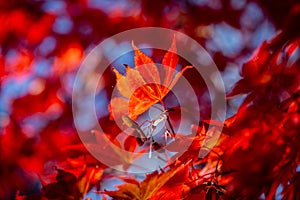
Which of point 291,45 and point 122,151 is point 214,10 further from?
point 122,151

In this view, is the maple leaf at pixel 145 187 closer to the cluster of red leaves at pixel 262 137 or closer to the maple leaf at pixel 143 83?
the cluster of red leaves at pixel 262 137

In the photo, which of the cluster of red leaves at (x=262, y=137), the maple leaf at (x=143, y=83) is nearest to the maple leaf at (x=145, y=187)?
the cluster of red leaves at (x=262, y=137)

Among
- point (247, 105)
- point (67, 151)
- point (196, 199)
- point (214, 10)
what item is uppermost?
point (214, 10)

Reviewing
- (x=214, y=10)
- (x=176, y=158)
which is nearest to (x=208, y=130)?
(x=176, y=158)

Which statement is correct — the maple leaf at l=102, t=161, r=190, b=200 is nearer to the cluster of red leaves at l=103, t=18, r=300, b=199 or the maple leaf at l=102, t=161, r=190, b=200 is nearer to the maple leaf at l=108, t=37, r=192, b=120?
the cluster of red leaves at l=103, t=18, r=300, b=199

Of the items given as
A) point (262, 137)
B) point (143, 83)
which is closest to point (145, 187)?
point (143, 83)

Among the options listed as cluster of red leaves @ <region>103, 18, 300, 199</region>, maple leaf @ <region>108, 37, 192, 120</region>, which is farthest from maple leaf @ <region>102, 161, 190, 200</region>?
maple leaf @ <region>108, 37, 192, 120</region>
